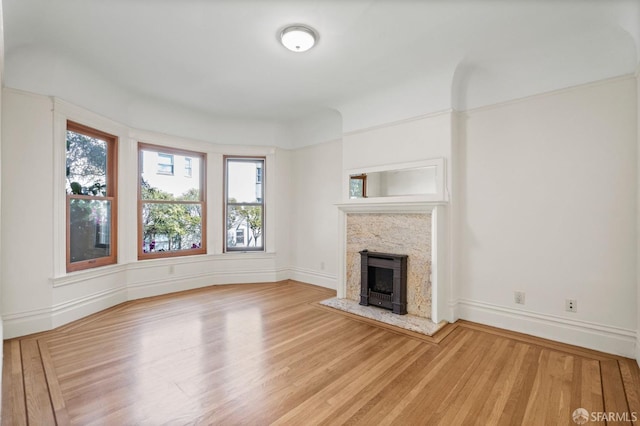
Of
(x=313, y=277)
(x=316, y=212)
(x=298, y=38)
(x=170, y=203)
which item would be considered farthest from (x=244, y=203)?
(x=298, y=38)

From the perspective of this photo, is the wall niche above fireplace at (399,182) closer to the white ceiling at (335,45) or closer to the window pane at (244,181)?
the white ceiling at (335,45)

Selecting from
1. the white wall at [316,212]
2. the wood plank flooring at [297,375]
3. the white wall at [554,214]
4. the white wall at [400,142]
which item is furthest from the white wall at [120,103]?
the white wall at [554,214]

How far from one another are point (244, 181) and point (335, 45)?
10.0 feet

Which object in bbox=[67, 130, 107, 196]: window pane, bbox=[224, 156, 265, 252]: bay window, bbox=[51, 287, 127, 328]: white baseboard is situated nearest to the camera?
bbox=[51, 287, 127, 328]: white baseboard

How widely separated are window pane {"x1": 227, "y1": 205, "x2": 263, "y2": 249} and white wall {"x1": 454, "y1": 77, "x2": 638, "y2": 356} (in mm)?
3363

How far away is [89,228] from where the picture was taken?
144 inches

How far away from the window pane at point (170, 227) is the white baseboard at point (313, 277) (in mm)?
1743

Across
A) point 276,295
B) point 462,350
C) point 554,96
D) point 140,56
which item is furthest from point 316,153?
point 462,350

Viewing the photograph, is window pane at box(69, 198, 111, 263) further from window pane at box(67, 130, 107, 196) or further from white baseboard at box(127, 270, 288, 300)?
white baseboard at box(127, 270, 288, 300)

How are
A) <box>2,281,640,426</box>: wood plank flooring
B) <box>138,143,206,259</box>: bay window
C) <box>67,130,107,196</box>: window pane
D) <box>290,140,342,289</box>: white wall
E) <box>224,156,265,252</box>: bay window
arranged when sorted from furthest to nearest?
<box>224,156,265,252</box>: bay window
<box>290,140,342,289</box>: white wall
<box>138,143,206,259</box>: bay window
<box>67,130,107,196</box>: window pane
<box>2,281,640,426</box>: wood plank flooring

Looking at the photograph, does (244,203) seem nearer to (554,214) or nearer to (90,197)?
(90,197)

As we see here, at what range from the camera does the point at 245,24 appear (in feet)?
8.61

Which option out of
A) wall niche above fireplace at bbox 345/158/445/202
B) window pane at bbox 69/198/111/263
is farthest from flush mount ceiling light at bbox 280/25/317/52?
window pane at bbox 69/198/111/263

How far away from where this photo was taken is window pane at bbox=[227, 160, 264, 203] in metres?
5.27
